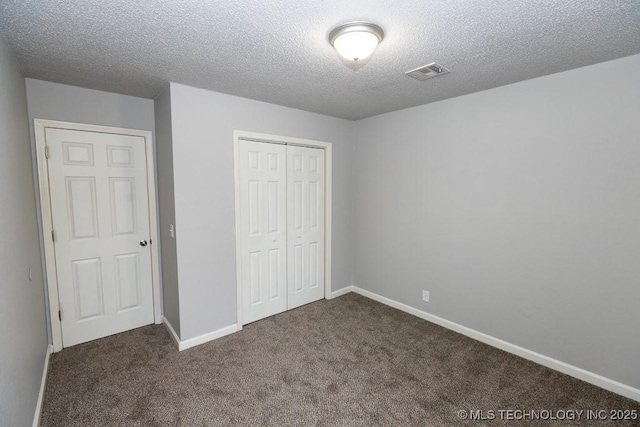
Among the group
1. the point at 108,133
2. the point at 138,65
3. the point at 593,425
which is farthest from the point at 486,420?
the point at 108,133

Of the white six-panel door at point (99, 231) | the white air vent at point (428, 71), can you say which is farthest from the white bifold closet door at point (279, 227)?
the white air vent at point (428, 71)

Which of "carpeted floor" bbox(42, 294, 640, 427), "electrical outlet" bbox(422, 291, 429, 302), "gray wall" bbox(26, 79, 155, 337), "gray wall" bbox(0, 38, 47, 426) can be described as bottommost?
"carpeted floor" bbox(42, 294, 640, 427)

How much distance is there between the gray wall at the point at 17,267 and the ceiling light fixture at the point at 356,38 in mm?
1826

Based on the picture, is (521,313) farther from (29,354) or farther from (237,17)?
(29,354)

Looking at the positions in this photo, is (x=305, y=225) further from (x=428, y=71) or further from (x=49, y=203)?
(x=49, y=203)

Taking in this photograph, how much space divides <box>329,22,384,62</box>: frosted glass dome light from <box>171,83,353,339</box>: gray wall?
1.52 metres

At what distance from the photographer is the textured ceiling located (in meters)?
1.47

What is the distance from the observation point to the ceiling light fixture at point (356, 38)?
1.60 meters

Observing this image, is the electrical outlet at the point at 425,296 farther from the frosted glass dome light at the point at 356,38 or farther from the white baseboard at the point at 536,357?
the frosted glass dome light at the point at 356,38

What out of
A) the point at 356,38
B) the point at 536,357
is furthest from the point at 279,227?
the point at 536,357

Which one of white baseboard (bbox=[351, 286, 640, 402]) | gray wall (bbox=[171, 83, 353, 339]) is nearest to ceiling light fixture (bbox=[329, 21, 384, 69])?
gray wall (bbox=[171, 83, 353, 339])

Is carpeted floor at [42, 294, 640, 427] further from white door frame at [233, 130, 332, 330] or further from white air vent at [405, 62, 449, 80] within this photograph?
white air vent at [405, 62, 449, 80]

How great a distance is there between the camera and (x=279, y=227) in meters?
3.45

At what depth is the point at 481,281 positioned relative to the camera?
113 inches
